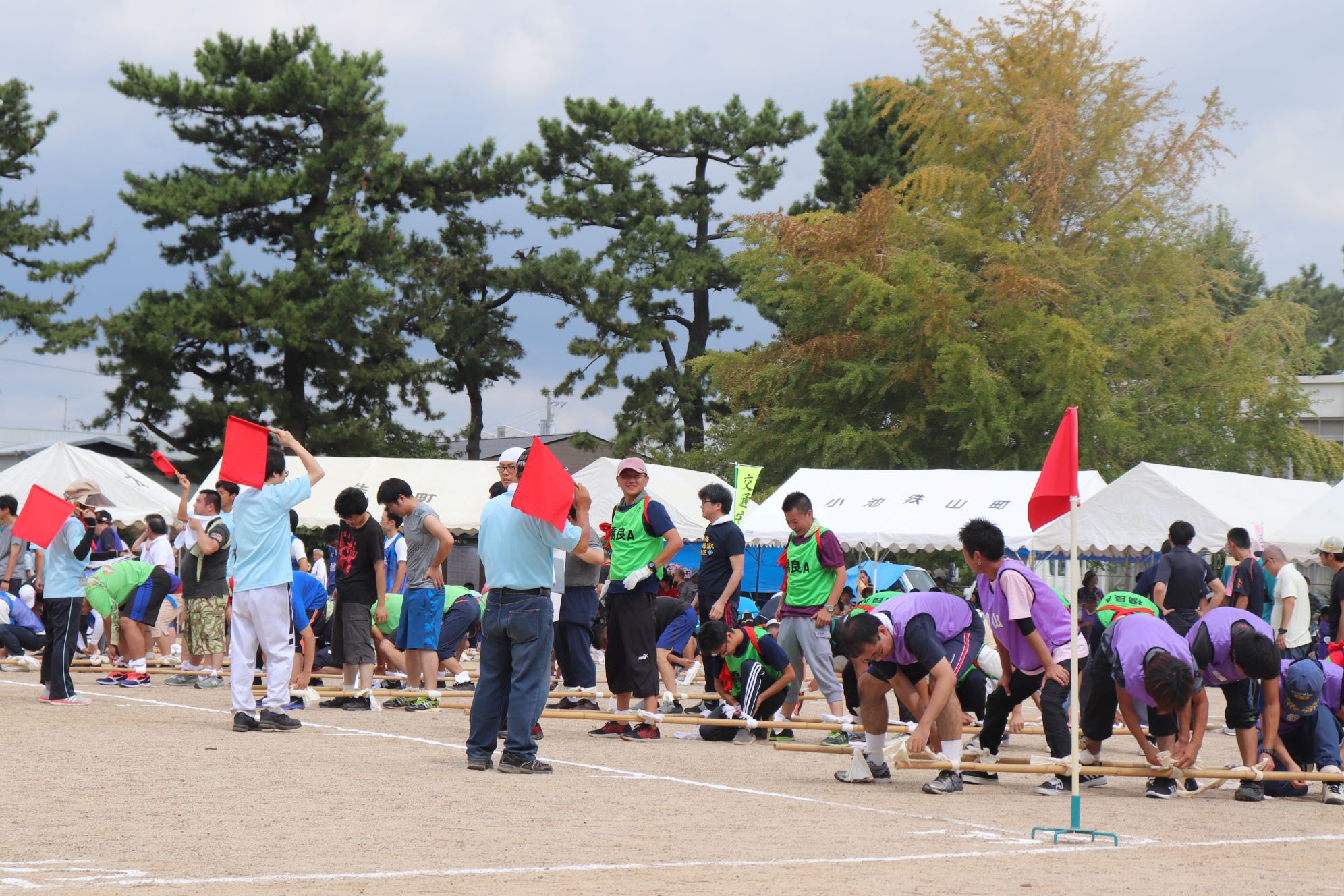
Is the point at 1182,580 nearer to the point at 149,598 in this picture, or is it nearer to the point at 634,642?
the point at 634,642

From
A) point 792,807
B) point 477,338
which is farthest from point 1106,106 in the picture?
point 792,807

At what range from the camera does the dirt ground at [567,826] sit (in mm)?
5504

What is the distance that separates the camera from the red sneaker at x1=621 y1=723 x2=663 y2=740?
1140 centimetres

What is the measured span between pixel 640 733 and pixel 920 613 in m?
3.48

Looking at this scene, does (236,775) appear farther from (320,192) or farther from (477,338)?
(477,338)

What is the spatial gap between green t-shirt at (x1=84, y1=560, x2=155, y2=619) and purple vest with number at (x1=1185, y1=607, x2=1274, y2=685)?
36.4 feet

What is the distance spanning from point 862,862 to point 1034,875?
70cm

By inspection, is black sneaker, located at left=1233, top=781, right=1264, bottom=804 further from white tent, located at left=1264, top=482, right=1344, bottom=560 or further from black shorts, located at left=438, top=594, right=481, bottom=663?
white tent, located at left=1264, top=482, right=1344, bottom=560

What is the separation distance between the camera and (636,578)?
438 inches

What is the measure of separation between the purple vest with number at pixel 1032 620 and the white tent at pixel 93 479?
21.9 m

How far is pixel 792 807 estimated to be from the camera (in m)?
7.84

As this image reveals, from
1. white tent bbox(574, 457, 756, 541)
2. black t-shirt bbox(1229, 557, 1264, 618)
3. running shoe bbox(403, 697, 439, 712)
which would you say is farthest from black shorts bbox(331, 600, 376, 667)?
white tent bbox(574, 457, 756, 541)

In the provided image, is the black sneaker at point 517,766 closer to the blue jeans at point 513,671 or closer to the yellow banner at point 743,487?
the blue jeans at point 513,671

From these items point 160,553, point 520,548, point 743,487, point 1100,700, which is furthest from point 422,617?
point 743,487
